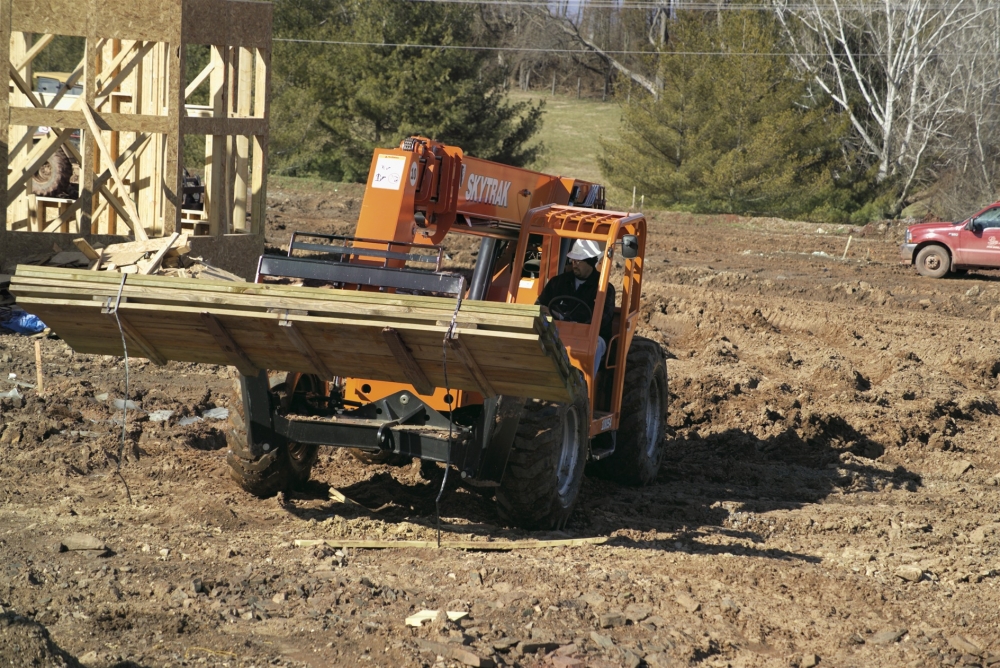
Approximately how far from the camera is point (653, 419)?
9.97 m

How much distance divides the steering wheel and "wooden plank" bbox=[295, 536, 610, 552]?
173cm

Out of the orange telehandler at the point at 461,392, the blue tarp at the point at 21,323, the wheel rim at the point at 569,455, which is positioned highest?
the orange telehandler at the point at 461,392

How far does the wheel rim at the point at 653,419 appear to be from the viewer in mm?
9898

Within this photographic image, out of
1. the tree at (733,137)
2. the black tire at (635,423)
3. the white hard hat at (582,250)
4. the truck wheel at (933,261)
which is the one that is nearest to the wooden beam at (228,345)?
the white hard hat at (582,250)

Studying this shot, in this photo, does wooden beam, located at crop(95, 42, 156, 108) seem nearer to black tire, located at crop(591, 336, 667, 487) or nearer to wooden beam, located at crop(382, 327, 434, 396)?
black tire, located at crop(591, 336, 667, 487)

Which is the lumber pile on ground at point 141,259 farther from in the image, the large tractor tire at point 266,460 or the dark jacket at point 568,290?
the dark jacket at point 568,290

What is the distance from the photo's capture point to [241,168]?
17.1 metres

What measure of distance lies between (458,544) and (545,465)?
30.8 inches

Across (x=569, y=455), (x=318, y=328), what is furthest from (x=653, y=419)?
(x=318, y=328)

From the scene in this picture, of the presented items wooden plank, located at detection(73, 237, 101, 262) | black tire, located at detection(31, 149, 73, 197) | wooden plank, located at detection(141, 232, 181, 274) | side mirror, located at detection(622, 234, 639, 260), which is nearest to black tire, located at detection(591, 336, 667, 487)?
side mirror, located at detection(622, 234, 639, 260)

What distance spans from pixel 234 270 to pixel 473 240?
11012mm

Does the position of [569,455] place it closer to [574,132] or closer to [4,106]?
[4,106]

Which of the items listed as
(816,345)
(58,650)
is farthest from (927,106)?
(58,650)

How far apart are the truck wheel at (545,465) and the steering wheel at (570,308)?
2.62 ft
